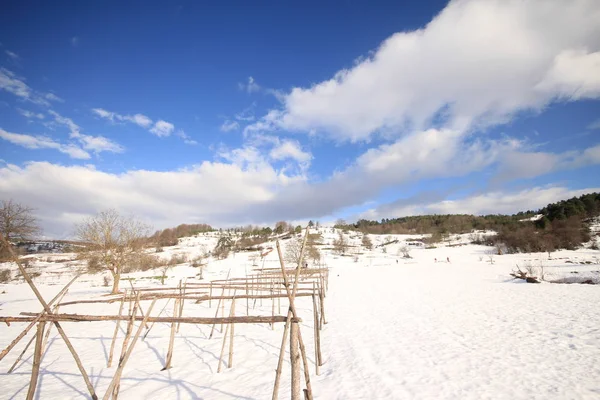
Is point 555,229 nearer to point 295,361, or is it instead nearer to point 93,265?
point 295,361

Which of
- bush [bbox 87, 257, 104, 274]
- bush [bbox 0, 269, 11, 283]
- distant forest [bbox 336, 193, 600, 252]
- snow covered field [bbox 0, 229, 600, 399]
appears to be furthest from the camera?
distant forest [bbox 336, 193, 600, 252]

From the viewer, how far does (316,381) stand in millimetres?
6848

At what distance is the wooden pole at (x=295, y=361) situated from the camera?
14.4 feet

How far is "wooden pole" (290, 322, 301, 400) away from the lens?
14.4ft

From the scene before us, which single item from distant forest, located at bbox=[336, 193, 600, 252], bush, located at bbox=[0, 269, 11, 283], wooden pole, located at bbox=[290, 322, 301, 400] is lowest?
bush, located at bbox=[0, 269, 11, 283]

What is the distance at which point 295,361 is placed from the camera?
15.5 ft

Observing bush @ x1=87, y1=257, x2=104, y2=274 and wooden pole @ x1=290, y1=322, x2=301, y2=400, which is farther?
bush @ x1=87, y1=257, x2=104, y2=274

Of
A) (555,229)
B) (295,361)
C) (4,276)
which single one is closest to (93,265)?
(4,276)

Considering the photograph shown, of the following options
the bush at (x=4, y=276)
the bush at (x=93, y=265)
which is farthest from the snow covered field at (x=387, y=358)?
the bush at (x=4, y=276)

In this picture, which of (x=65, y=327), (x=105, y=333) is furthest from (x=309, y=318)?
(x=65, y=327)

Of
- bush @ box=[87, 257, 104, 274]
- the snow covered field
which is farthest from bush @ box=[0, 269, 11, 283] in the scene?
the snow covered field

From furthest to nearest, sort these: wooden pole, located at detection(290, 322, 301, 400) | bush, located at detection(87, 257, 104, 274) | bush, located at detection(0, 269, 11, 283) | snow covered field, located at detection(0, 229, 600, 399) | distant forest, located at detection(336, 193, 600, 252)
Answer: distant forest, located at detection(336, 193, 600, 252) → bush, located at detection(0, 269, 11, 283) → bush, located at detection(87, 257, 104, 274) → snow covered field, located at detection(0, 229, 600, 399) → wooden pole, located at detection(290, 322, 301, 400)

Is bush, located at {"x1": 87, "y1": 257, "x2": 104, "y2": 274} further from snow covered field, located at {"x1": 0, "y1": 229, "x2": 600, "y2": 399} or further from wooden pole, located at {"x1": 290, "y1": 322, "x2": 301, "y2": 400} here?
wooden pole, located at {"x1": 290, "y1": 322, "x2": 301, "y2": 400}

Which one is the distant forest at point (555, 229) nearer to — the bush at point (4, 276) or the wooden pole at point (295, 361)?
the wooden pole at point (295, 361)
